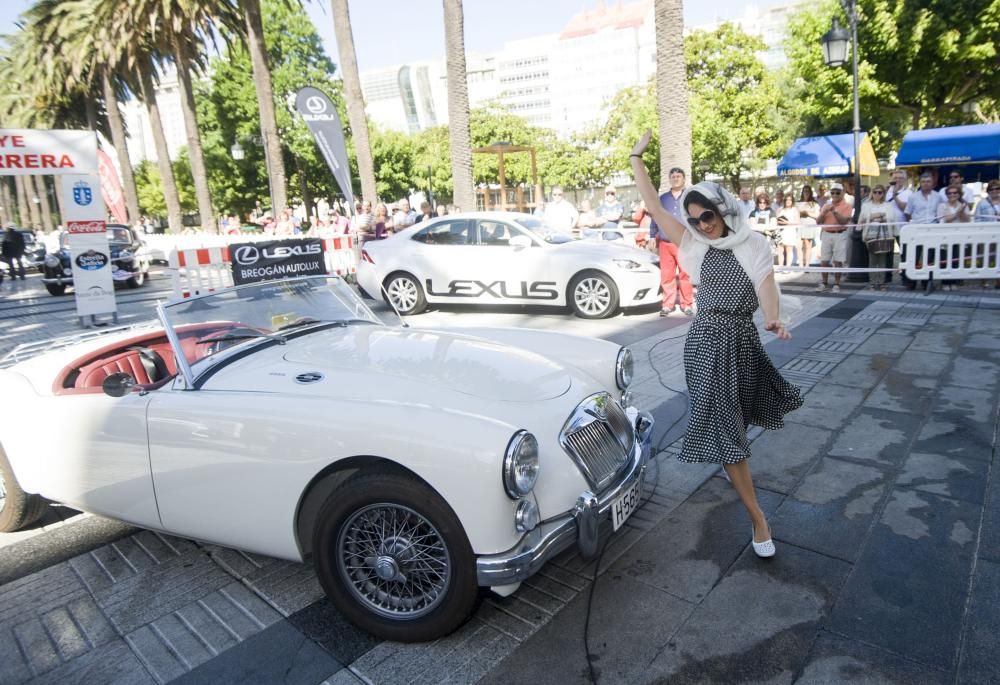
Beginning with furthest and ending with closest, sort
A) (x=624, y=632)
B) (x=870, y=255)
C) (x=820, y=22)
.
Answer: (x=820, y=22)
(x=870, y=255)
(x=624, y=632)

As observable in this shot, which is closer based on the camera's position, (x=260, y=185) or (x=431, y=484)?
(x=431, y=484)

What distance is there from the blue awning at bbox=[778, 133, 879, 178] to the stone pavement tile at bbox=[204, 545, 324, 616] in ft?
78.2

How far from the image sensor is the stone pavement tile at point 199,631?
2760 mm

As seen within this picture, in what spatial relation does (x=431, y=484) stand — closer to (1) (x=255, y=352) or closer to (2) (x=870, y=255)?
(1) (x=255, y=352)

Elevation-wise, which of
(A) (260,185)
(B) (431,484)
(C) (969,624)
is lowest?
(C) (969,624)

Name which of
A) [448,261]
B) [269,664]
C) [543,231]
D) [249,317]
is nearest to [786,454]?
[269,664]

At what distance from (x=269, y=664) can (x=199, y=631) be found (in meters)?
0.46

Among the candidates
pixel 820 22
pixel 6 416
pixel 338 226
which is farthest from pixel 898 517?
pixel 820 22

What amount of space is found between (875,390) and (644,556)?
341 centimetres

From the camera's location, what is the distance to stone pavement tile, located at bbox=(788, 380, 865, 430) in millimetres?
5027

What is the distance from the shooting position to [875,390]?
5672 mm

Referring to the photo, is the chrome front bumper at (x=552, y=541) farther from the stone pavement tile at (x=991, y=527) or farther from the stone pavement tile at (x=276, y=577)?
the stone pavement tile at (x=991, y=527)

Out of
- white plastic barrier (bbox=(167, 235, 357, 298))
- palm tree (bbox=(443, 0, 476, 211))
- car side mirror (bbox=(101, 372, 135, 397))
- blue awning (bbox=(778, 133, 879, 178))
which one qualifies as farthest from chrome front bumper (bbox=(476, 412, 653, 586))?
blue awning (bbox=(778, 133, 879, 178))

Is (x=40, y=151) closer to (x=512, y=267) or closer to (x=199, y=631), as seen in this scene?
(x=512, y=267)
